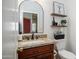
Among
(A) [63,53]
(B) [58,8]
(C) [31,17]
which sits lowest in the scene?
(A) [63,53]

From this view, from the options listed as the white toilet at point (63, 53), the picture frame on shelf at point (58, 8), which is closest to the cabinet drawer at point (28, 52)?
the white toilet at point (63, 53)

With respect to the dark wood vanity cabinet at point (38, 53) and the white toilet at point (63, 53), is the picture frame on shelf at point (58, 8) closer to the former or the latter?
the white toilet at point (63, 53)

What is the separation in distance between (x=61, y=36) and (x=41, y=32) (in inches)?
28.3

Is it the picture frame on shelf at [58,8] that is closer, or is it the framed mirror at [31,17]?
the framed mirror at [31,17]

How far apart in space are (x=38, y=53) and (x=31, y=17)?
98 centimetres

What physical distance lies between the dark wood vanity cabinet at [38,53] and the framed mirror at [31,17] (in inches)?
24.7

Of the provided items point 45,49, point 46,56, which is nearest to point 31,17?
point 45,49

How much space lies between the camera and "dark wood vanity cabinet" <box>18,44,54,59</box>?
2.04m

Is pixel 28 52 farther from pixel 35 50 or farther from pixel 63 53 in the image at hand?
pixel 63 53

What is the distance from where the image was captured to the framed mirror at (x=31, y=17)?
8.80ft

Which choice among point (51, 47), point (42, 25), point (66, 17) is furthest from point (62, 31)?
point (51, 47)

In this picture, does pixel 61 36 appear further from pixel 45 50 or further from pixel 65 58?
pixel 45 50

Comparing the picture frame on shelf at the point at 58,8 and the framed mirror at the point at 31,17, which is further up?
the picture frame on shelf at the point at 58,8

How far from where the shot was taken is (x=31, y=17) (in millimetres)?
2871
